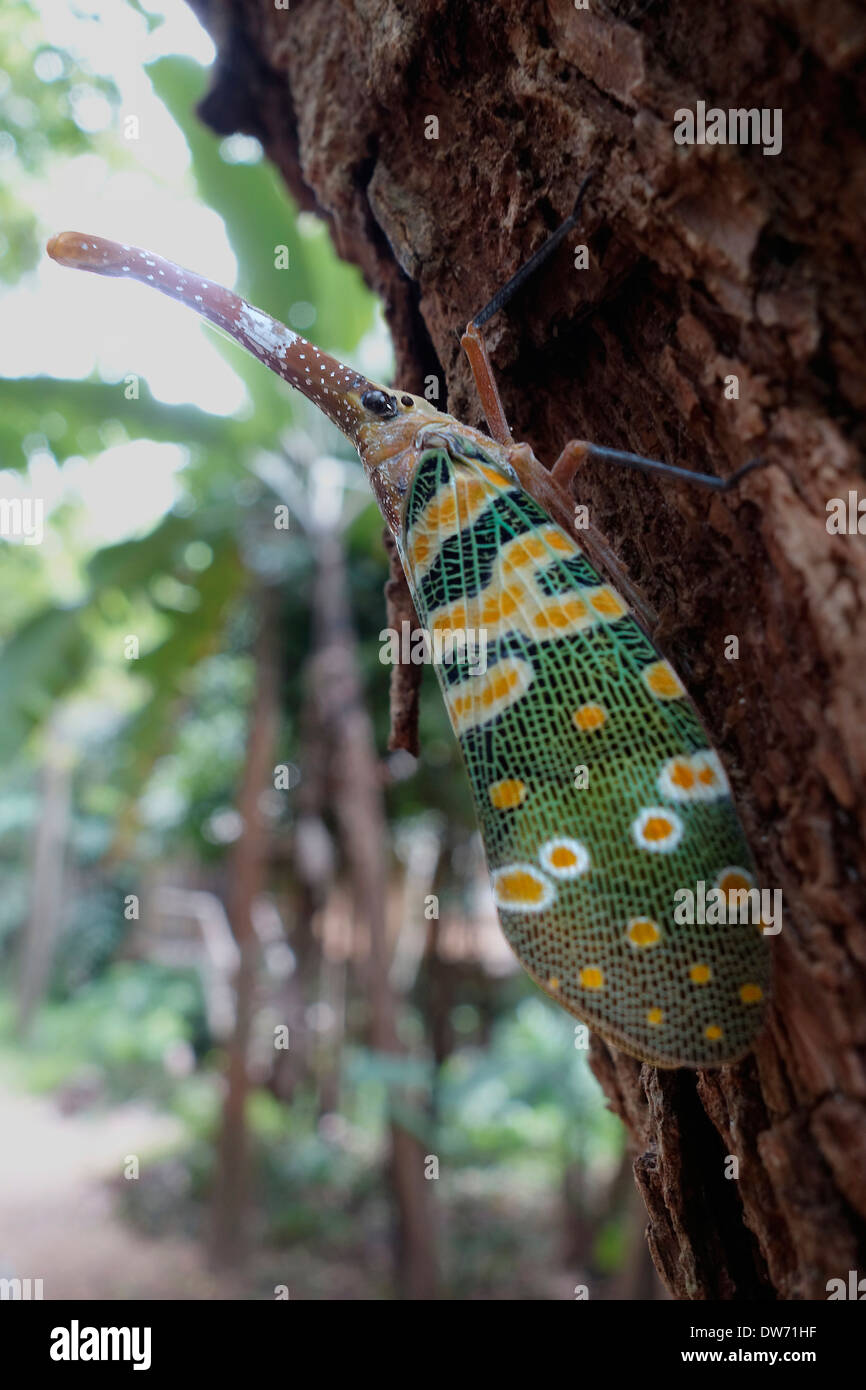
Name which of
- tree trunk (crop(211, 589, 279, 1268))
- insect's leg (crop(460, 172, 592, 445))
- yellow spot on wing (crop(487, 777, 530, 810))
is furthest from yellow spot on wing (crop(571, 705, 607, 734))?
tree trunk (crop(211, 589, 279, 1268))

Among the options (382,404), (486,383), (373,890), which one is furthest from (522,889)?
(373,890)

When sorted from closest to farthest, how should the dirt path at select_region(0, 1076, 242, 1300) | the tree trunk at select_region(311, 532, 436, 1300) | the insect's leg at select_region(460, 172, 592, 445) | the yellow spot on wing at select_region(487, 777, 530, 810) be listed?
the yellow spot on wing at select_region(487, 777, 530, 810) < the insect's leg at select_region(460, 172, 592, 445) < the tree trunk at select_region(311, 532, 436, 1300) < the dirt path at select_region(0, 1076, 242, 1300)

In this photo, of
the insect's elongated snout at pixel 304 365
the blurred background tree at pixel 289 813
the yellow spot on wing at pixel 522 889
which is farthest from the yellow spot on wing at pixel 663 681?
the blurred background tree at pixel 289 813

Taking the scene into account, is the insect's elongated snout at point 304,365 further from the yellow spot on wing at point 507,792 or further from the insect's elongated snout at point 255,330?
the yellow spot on wing at point 507,792

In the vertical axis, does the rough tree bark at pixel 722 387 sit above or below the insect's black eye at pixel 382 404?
below

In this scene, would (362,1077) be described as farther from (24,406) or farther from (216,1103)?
(216,1103)

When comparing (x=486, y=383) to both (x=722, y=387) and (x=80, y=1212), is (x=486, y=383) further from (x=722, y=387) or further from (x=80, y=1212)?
(x=80, y=1212)

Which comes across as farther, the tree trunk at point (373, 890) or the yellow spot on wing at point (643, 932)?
the tree trunk at point (373, 890)

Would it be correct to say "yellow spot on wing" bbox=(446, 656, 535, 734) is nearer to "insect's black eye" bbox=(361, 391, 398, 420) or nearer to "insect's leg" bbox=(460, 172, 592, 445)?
"insect's leg" bbox=(460, 172, 592, 445)
